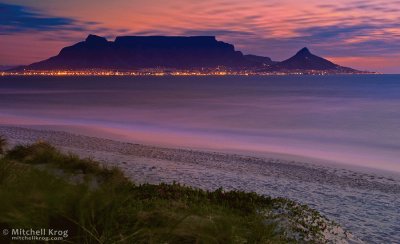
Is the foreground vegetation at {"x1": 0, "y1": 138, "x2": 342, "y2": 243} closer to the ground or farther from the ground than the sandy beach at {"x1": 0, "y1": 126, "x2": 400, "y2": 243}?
farther from the ground

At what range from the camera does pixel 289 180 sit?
15.6 m

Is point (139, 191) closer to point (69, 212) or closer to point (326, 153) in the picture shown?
point (69, 212)

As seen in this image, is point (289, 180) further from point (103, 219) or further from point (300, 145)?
point (300, 145)

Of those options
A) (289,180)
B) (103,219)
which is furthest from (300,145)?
(103,219)

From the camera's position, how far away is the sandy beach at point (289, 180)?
435 inches

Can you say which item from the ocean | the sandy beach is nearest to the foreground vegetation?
the sandy beach

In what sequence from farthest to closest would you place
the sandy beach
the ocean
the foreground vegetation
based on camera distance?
the ocean
the sandy beach
the foreground vegetation

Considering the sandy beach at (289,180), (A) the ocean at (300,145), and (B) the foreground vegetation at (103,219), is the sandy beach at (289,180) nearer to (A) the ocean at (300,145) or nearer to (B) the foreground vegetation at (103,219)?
(A) the ocean at (300,145)

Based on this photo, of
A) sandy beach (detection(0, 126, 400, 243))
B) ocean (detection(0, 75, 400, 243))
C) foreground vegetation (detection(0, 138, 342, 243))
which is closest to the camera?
foreground vegetation (detection(0, 138, 342, 243))

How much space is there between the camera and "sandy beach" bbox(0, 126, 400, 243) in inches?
435

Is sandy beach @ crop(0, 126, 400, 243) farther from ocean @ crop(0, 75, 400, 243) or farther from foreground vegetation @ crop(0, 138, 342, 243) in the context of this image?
foreground vegetation @ crop(0, 138, 342, 243)

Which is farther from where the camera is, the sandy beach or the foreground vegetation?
the sandy beach

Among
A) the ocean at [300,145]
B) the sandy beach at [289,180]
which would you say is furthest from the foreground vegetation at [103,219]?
the ocean at [300,145]

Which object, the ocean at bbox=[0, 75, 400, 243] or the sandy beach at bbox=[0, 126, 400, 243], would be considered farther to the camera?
the ocean at bbox=[0, 75, 400, 243]
